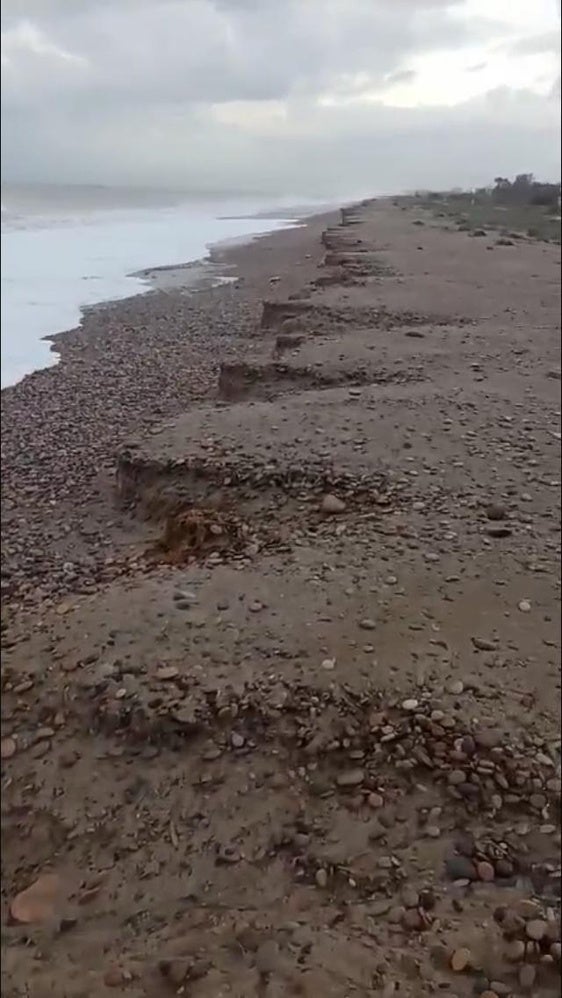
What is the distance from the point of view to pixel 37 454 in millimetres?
2957

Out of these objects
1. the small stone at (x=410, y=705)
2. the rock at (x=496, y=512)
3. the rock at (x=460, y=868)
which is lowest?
the rock at (x=460, y=868)

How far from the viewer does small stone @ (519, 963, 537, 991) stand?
995 mm

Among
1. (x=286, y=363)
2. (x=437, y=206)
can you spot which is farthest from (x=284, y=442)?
(x=437, y=206)

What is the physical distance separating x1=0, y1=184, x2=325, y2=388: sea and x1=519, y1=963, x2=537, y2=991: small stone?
47.2 inches

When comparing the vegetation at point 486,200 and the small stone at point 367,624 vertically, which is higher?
the vegetation at point 486,200

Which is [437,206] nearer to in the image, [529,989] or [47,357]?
[47,357]

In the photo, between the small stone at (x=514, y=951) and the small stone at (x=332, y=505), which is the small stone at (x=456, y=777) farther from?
the small stone at (x=332, y=505)

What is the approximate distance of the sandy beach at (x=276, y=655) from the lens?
3.71 feet

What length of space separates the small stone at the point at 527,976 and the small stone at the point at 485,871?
10.5 inches

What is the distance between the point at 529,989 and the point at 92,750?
0.95 metres

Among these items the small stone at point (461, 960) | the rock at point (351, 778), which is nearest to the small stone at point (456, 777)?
the rock at point (351, 778)

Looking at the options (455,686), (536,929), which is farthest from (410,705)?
(536,929)

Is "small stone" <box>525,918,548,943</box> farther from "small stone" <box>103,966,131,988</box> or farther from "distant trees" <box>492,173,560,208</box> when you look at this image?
"distant trees" <box>492,173,560,208</box>

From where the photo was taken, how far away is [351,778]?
1.55 meters
